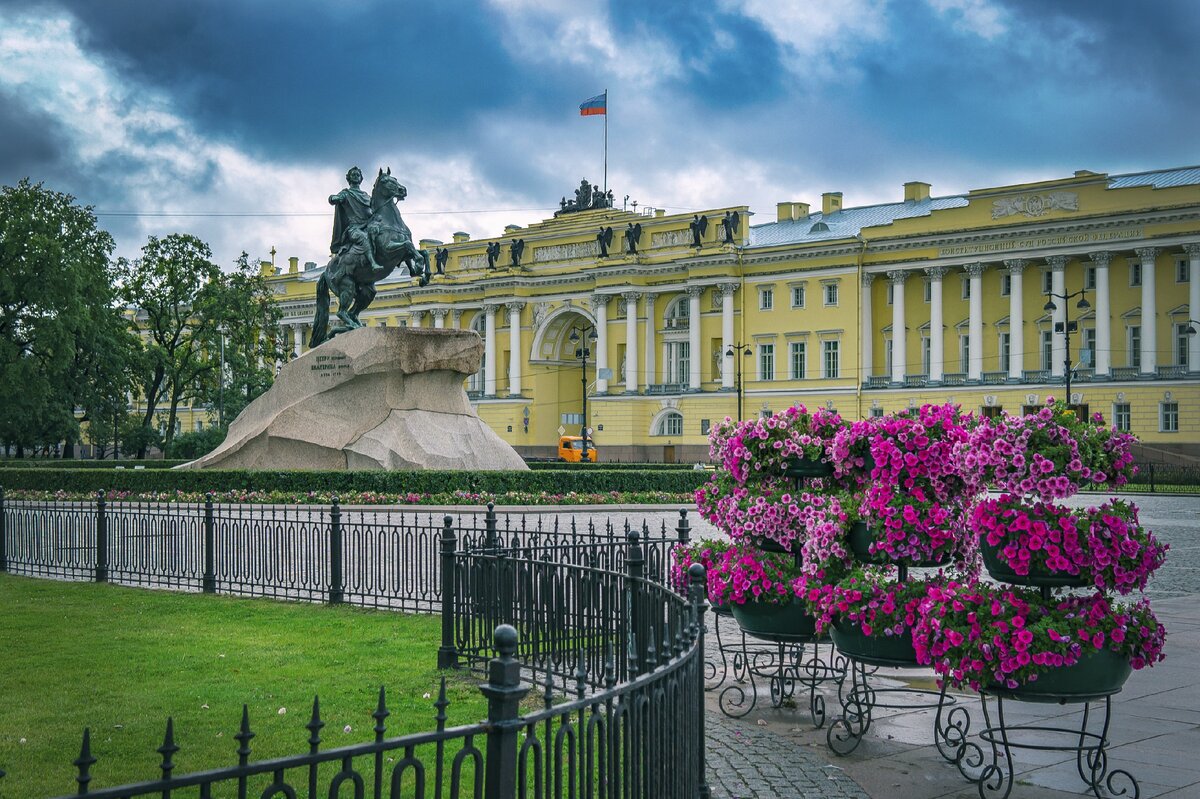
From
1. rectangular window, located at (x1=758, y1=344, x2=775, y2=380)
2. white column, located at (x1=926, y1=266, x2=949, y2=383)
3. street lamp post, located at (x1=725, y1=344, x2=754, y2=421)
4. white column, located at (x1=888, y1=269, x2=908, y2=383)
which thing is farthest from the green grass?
rectangular window, located at (x1=758, y1=344, x2=775, y2=380)

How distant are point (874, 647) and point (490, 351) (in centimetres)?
8024

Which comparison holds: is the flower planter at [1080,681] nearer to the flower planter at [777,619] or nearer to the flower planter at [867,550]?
the flower planter at [867,550]

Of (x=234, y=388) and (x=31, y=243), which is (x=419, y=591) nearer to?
(x=31, y=243)

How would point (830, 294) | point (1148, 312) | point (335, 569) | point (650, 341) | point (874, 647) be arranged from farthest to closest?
point (650, 341) → point (830, 294) → point (1148, 312) → point (335, 569) → point (874, 647)

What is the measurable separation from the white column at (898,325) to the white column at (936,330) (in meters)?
1.50

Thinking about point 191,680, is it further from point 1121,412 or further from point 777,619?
point 1121,412

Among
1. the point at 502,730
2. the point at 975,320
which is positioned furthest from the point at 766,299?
the point at 502,730

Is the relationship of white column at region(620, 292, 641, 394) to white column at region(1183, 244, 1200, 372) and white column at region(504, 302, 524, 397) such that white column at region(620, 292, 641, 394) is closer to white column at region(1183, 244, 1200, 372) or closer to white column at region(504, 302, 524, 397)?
white column at region(504, 302, 524, 397)

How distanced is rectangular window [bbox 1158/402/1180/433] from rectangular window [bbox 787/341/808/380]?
20.2 meters

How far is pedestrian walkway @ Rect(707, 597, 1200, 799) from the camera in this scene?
6551 millimetres

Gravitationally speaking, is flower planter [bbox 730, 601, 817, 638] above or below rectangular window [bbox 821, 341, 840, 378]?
below

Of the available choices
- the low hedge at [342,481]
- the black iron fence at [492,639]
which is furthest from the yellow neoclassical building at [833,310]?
the black iron fence at [492,639]

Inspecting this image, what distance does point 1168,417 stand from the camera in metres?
59.9

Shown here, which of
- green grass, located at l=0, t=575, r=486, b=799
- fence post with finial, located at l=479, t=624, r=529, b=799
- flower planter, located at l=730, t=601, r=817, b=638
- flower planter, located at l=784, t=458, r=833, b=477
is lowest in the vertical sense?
green grass, located at l=0, t=575, r=486, b=799
